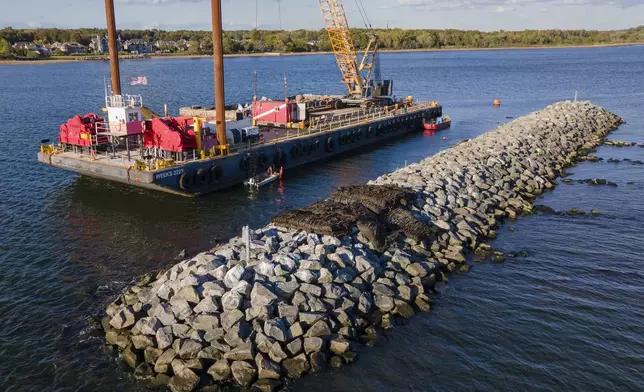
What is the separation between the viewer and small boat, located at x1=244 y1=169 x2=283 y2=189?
3166 cm

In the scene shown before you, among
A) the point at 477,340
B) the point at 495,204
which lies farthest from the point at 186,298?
the point at 495,204

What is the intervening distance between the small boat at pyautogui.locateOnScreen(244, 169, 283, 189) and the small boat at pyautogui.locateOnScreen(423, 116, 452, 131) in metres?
26.2

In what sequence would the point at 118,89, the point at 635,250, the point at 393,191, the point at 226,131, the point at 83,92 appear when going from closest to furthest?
the point at 635,250 → the point at 393,191 → the point at 226,131 → the point at 118,89 → the point at 83,92

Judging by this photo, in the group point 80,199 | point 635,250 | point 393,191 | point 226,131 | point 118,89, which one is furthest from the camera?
point 118,89

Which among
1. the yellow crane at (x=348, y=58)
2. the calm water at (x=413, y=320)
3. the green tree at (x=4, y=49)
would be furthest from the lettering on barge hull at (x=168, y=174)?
the green tree at (x=4, y=49)

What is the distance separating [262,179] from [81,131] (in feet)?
35.0

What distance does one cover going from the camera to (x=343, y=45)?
60.0m

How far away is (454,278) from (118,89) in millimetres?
27308

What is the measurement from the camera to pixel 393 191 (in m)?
23.5

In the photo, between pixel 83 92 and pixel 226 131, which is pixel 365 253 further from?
pixel 83 92

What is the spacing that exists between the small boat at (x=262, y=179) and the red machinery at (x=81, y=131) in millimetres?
8807

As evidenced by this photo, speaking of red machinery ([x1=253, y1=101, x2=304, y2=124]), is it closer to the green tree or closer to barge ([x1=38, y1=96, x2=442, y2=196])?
barge ([x1=38, y1=96, x2=442, y2=196])

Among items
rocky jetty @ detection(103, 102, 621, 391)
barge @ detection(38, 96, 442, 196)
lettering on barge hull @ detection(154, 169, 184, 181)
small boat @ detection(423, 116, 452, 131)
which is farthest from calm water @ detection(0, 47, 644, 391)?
small boat @ detection(423, 116, 452, 131)

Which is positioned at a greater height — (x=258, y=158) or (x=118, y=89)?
(x=118, y=89)
